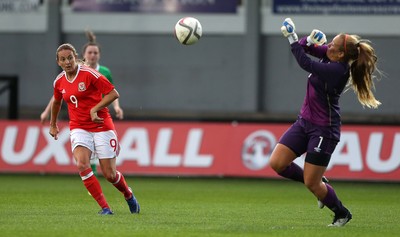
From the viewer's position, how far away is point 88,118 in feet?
39.8

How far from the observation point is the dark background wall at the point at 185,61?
945 inches

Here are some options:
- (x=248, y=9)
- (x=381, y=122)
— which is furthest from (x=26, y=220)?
(x=248, y=9)

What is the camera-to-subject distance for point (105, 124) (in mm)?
12219

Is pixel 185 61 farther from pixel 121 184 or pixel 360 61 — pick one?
pixel 360 61

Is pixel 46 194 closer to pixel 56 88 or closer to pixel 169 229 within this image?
pixel 56 88

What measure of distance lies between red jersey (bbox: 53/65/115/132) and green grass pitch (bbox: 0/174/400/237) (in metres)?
1.08

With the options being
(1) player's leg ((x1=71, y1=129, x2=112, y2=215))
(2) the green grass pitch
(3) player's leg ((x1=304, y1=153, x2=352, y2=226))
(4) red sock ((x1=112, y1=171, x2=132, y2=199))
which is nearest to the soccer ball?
(1) player's leg ((x1=71, y1=129, x2=112, y2=215))

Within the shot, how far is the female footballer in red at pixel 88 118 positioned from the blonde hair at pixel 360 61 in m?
2.81

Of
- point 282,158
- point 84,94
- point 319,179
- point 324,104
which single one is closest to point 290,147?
point 282,158

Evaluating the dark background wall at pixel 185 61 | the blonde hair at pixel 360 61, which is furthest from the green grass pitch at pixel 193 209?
the dark background wall at pixel 185 61

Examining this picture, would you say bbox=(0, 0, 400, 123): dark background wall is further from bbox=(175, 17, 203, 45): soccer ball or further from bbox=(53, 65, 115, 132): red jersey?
bbox=(53, 65, 115, 132): red jersey

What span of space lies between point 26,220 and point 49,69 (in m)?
A: 14.0

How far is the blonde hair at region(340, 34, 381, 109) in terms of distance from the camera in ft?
36.2

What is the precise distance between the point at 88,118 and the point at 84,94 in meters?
0.29
